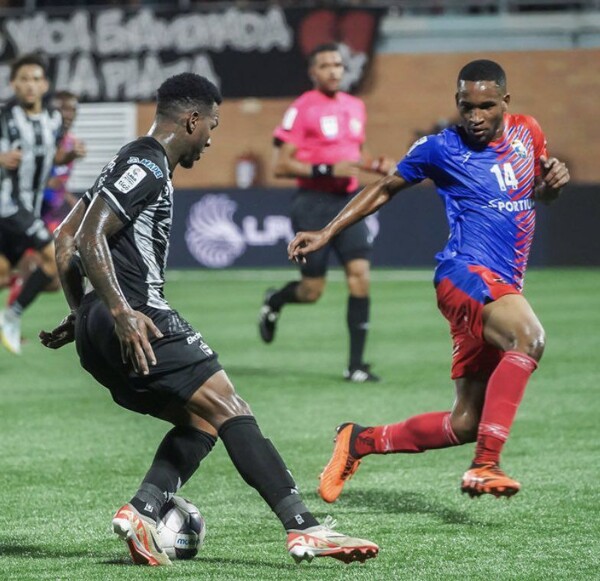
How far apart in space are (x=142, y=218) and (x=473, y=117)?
65.3 inches

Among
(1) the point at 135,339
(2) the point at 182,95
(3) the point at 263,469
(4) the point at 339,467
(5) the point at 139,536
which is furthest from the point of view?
(4) the point at 339,467

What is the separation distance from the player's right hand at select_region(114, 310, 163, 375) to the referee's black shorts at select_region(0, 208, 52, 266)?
301 inches

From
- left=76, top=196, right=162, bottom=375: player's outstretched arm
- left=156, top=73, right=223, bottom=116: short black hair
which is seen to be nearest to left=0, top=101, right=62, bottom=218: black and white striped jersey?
left=156, top=73, right=223, bottom=116: short black hair

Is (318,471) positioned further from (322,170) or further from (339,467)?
(322,170)

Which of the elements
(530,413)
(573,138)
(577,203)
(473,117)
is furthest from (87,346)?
(573,138)

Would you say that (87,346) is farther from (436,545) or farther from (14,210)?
(14,210)

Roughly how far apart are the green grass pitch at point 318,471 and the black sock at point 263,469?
0.23 meters

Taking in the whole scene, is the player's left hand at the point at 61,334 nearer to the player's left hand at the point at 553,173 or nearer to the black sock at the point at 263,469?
the black sock at the point at 263,469

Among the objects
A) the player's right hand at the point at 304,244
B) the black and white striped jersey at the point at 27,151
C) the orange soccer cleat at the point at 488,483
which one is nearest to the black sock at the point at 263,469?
the orange soccer cleat at the point at 488,483

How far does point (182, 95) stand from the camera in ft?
17.9

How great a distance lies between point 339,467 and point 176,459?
3.92ft

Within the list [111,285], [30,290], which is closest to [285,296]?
[30,290]

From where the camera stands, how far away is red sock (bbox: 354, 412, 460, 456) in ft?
21.0

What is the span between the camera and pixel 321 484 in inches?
255
